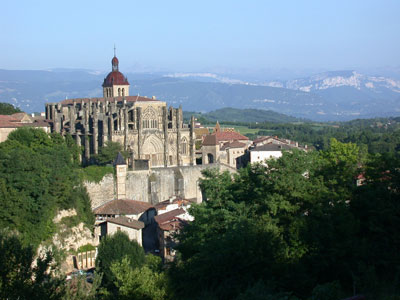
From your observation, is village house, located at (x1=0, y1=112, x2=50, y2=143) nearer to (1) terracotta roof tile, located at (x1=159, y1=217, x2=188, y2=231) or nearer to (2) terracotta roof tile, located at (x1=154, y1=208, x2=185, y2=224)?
(2) terracotta roof tile, located at (x1=154, y1=208, x2=185, y2=224)

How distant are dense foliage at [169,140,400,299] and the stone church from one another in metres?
27.1

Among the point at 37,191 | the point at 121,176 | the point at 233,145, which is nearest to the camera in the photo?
the point at 37,191

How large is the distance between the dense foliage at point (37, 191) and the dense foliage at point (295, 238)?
12.5 metres


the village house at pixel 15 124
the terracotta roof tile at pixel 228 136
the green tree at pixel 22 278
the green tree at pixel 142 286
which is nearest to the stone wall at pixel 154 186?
the village house at pixel 15 124

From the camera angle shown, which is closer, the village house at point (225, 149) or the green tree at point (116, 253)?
the green tree at point (116, 253)

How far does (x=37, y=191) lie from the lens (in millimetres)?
41781

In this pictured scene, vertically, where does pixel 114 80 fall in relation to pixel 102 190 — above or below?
above

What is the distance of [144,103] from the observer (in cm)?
6725

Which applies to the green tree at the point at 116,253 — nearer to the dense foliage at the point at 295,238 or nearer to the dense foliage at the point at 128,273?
the dense foliage at the point at 128,273

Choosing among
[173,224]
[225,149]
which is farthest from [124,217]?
[225,149]

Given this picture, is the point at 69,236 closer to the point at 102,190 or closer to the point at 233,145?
the point at 102,190

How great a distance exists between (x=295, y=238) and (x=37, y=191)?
2102 cm

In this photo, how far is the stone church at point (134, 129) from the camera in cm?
6078

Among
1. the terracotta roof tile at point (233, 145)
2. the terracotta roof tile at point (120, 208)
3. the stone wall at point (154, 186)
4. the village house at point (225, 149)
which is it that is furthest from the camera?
the terracotta roof tile at point (233, 145)
